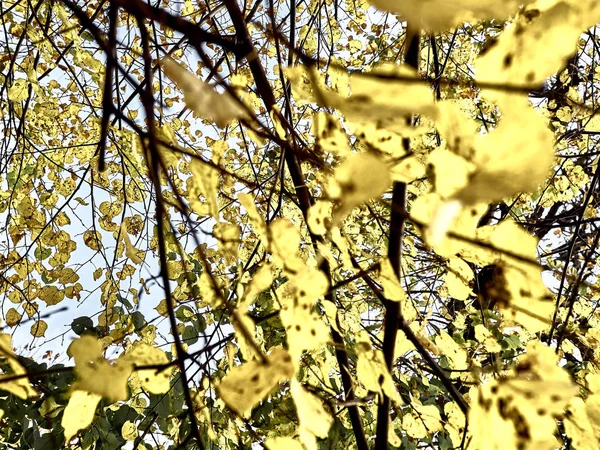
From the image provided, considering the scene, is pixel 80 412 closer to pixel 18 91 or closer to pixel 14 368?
pixel 14 368

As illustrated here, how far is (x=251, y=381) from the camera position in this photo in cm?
37

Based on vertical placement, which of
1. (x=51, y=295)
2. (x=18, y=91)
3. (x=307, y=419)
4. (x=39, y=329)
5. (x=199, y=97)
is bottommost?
(x=307, y=419)

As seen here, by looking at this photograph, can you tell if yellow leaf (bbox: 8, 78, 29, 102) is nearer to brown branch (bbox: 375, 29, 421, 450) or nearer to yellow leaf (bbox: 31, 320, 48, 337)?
yellow leaf (bbox: 31, 320, 48, 337)

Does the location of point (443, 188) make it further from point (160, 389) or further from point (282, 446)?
point (160, 389)

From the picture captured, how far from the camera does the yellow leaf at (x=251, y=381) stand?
36 centimetres

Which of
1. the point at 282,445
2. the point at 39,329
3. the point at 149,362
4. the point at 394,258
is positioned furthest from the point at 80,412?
the point at 39,329

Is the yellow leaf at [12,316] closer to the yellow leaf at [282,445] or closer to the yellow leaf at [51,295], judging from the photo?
the yellow leaf at [51,295]

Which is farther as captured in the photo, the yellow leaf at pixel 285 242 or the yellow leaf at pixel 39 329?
the yellow leaf at pixel 39 329

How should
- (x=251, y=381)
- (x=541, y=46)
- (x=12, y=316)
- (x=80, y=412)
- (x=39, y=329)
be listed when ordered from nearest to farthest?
(x=541, y=46)
(x=251, y=381)
(x=80, y=412)
(x=39, y=329)
(x=12, y=316)

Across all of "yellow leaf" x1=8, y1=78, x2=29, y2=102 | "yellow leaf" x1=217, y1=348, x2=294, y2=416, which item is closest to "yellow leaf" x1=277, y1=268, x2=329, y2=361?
"yellow leaf" x1=217, y1=348, x2=294, y2=416

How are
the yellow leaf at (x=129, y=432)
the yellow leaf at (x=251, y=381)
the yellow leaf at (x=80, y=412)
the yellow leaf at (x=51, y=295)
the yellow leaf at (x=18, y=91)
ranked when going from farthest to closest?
the yellow leaf at (x=51, y=295) → the yellow leaf at (x=18, y=91) → the yellow leaf at (x=129, y=432) → the yellow leaf at (x=80, y=412) → the yellow leaf at (x=251, y=381)

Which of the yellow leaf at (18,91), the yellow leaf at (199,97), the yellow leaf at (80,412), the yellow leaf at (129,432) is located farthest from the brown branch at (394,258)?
the yellow leaf at (18,91)

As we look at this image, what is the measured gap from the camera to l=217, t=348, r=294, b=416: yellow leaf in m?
0.36

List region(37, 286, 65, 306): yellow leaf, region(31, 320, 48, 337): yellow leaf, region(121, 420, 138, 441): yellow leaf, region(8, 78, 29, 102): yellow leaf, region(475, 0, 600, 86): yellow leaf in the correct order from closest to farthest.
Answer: region(475, 0, 600, 86): yellow leaf
region(121, 420, 138, 441): yellow leaf
region(8, 78, 29, 102): yellow leaf
region(31, 320, 48, 337): yellow leaf
region(37, 286, 65, 306): yellow leaf
